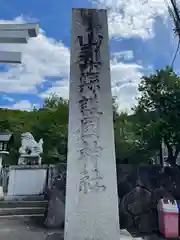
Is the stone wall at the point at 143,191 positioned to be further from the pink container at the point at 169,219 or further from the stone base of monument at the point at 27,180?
the stone base of monument at the point at 27,180

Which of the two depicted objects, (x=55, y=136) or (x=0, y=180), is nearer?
(x=0, y=180)

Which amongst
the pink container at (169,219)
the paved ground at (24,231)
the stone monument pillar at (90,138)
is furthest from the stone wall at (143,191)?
the stone monument pillar at (90,138)

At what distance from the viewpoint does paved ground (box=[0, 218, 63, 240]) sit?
4309 millimetres

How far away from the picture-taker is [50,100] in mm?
20578

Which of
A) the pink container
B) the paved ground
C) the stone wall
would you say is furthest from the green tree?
the paved ground

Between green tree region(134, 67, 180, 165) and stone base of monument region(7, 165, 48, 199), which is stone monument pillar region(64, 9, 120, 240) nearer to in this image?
green tree region(134, 67, 180, 165)

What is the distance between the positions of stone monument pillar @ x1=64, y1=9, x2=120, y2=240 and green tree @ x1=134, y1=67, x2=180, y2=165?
505 centimetres

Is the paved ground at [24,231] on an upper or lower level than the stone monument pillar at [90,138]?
lower

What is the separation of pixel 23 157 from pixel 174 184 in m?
7.60

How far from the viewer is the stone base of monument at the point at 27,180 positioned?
9.38 m

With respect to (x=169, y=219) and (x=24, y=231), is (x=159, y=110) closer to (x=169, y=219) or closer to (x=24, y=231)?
(x=169, y=219)

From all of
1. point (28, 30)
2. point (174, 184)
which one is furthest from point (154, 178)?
point (28, 30)

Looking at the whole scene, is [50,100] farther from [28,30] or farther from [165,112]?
[28,30]

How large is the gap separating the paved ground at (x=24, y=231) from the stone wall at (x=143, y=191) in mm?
1147
